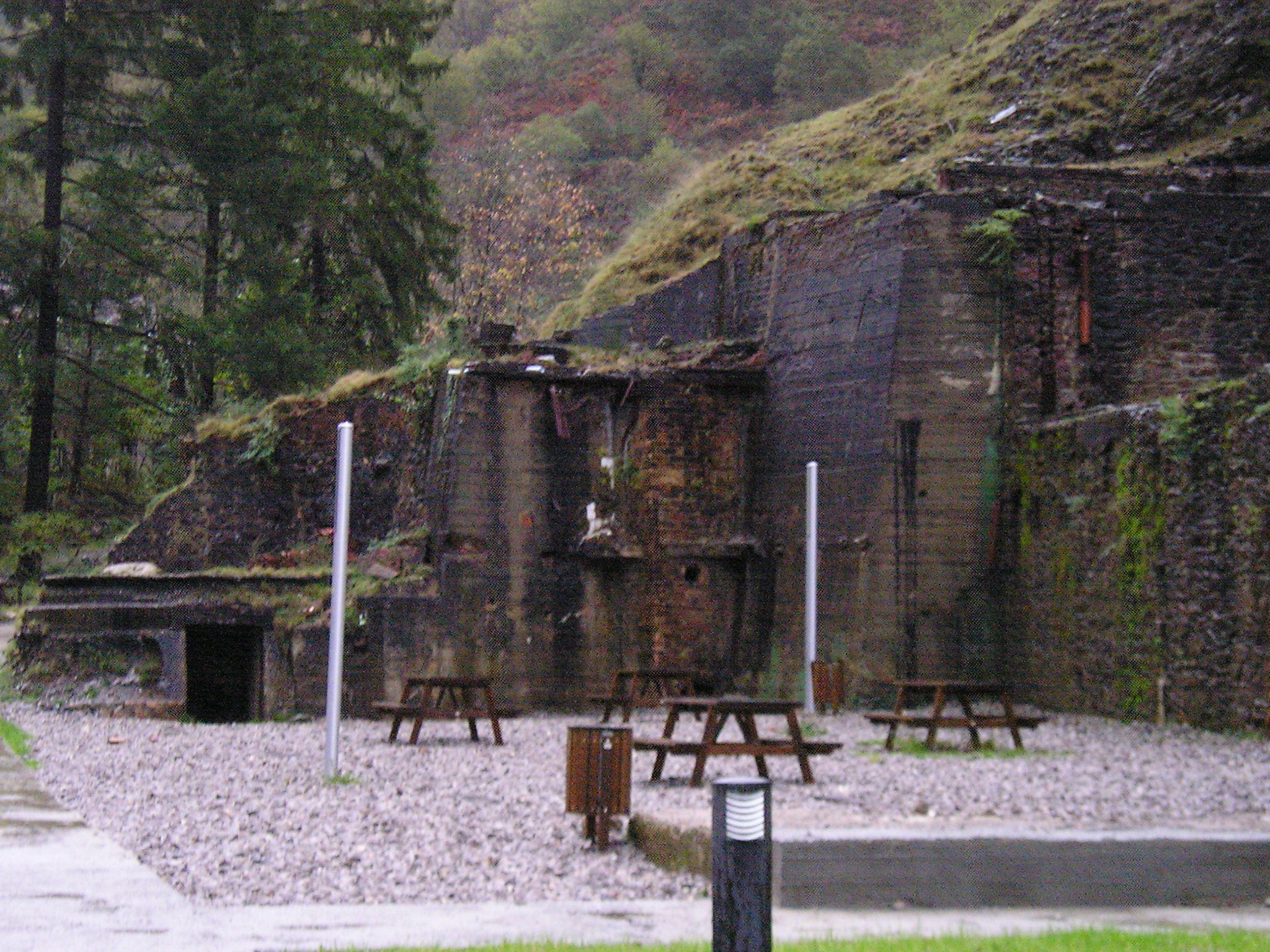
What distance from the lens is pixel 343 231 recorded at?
112 ft

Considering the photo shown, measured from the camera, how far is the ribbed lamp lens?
5.07m

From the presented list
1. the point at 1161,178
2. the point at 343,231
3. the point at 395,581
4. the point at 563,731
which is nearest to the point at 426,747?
the point at 563,731

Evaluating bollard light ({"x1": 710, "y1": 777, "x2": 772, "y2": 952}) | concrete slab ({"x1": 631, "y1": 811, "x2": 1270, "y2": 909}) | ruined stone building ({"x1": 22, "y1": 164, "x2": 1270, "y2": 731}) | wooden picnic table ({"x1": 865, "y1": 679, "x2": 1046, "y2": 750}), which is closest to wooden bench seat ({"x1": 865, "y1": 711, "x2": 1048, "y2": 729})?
wooden picnic table ({"x1": 865, "y1": 679, "x2": 1046, "y2": 750})

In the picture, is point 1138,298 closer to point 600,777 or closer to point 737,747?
point 737,747

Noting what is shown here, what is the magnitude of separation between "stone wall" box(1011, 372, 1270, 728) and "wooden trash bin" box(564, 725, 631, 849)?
7.49m

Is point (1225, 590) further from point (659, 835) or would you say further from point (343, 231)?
point (343, 231)

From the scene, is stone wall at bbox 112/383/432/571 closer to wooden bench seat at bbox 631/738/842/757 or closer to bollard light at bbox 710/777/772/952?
wooden bench seat at bbox 631/738/842/757

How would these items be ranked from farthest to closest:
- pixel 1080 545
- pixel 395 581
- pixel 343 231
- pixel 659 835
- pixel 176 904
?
pixel 343 231 → pixel 395 581 → pixel 1080 545 → pixel 659 835 → pixel 176 904

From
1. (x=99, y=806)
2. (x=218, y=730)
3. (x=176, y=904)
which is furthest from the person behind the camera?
(x=218, y=730)

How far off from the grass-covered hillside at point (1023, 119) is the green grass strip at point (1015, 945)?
1452 centimetres

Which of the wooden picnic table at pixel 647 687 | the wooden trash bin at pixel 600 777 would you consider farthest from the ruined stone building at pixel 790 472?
the wooden trash bin at pixel 600 777

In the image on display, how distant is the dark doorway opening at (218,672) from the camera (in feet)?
62.7

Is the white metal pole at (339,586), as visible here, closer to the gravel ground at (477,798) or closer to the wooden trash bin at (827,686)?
the gravel ground at (477,798)

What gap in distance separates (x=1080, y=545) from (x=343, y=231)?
20.9 metres
